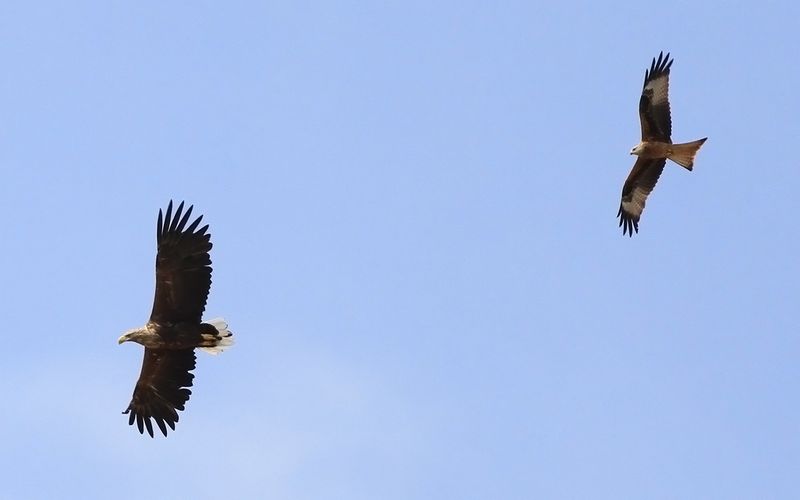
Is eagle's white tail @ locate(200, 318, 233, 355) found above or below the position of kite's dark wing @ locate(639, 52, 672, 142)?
below

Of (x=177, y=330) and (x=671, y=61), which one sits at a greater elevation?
(x=671, y=61)

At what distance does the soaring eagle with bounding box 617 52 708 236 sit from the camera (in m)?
24.0

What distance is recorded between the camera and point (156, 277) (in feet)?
65.0

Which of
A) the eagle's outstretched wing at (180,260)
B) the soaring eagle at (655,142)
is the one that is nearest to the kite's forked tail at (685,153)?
the soaring eagle at (655,142)

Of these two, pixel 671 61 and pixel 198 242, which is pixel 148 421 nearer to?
pixel 198 242

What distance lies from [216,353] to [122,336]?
145 centimetres

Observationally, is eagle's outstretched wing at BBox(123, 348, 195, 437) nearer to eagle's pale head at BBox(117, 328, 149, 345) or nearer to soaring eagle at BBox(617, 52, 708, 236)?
eagle's pale head at BBox(117, 328, 149, 345)

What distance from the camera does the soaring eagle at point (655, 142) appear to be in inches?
944

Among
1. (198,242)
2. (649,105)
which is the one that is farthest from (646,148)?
(198,242)

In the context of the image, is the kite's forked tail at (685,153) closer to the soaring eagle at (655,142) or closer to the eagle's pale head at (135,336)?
the soaring eagle at (655,142)

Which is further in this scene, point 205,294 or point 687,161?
point 687,161

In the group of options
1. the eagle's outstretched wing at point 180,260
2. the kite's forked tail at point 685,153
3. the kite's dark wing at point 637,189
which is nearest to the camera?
the eagle's outstretched wing at point 180,260

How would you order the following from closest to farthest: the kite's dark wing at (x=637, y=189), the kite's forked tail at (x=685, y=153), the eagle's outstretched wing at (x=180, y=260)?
the eagle's outstretched wing at (x=180, y=260) < the kite's forked tail at (x=685, y=153) < the kite's dark wing at (x=637, y=189)

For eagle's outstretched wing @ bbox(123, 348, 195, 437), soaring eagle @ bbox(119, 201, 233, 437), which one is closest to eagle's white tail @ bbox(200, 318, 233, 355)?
soaring eagle @ bbox(119, 201, 233, 437)
